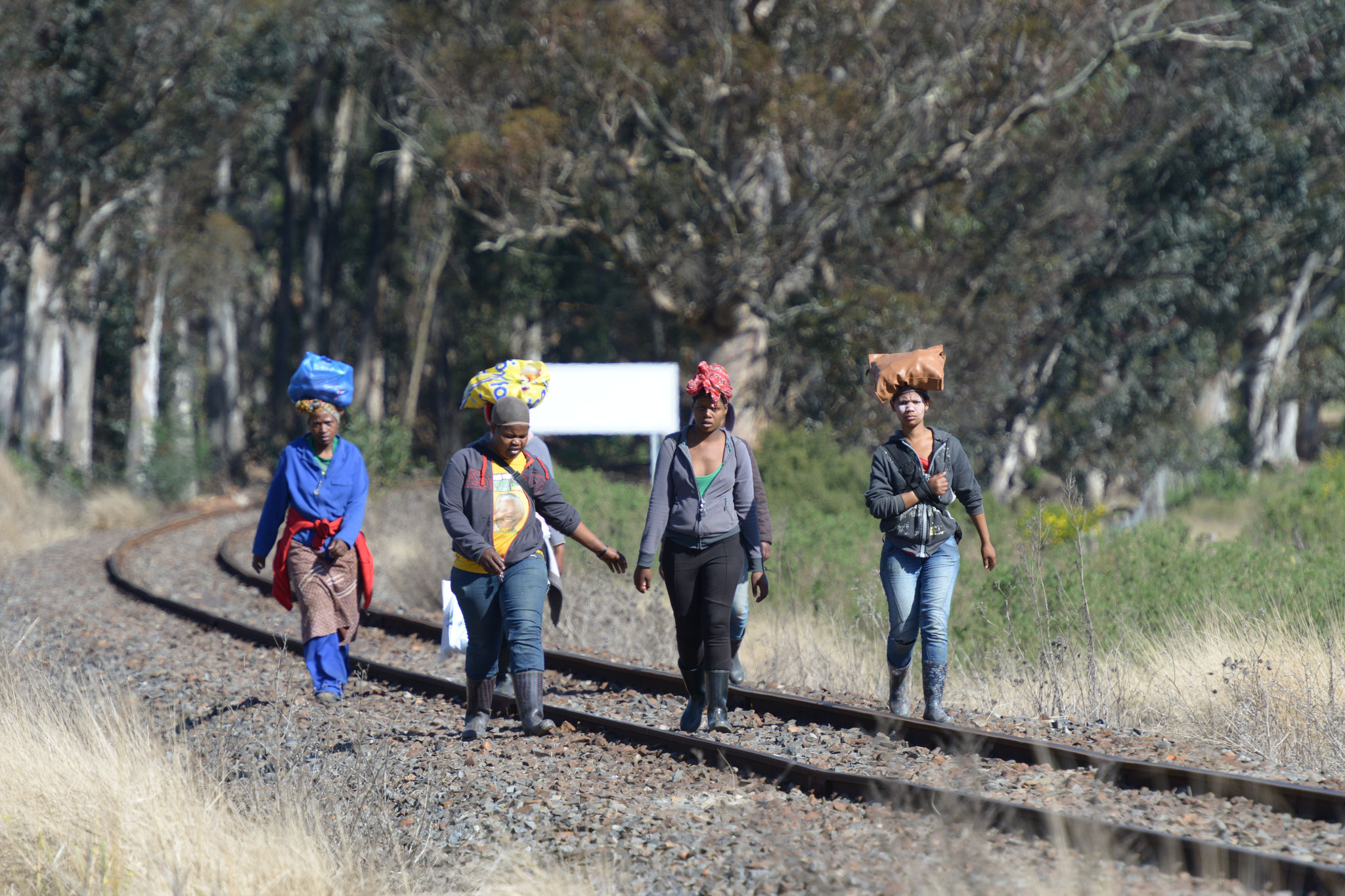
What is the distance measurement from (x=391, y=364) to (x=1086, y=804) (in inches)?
1657

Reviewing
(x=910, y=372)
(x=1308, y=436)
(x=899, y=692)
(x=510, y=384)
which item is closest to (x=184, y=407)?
(x=510, y=384)

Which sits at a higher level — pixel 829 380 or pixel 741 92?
pixel 741 92

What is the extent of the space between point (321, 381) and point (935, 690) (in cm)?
395

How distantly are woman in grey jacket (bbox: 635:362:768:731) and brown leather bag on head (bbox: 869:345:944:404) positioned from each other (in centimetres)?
78

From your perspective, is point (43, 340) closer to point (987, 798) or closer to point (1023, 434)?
point (1023, 434)

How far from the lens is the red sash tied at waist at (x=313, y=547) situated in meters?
7.82

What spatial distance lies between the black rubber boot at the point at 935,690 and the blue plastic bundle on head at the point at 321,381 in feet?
12.0

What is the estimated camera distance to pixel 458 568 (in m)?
6.78

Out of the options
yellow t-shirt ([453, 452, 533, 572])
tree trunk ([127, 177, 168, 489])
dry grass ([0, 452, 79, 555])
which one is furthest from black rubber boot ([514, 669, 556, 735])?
tree trunk ([127, 177, 168, 489])

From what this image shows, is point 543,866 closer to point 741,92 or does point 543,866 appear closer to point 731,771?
point 731,771

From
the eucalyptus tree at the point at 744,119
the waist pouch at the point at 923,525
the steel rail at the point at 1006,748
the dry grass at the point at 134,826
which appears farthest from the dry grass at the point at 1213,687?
the eucalyptus tree at the point at 744,119

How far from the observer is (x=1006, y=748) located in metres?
6.09

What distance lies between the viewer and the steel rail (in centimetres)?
512

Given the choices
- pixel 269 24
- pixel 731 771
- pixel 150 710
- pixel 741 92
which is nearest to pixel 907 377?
pixel 731 771
